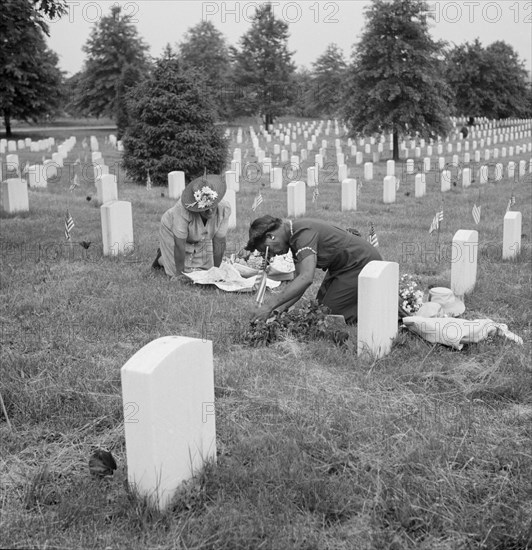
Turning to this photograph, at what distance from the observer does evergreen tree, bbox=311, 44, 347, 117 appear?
6444cm

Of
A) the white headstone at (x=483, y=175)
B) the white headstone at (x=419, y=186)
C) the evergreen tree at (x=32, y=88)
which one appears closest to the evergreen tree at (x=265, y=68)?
the evergreen tree at (x=32, y=88)

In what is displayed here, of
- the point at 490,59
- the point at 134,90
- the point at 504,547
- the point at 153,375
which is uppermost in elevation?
the point at 490,59

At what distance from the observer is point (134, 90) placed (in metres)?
19.7

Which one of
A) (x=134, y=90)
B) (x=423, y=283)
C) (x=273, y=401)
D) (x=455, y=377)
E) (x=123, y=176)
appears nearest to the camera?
(x=273, y=401)


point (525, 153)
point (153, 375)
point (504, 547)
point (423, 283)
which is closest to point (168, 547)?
point (153, 375)

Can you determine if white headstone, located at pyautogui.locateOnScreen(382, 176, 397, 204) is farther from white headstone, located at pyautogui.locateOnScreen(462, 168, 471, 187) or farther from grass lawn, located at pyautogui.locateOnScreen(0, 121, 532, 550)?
grass lawn, located at pyautogui.locateOnScreen(0, 121, 532, 550)

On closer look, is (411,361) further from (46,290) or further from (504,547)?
(46,290)

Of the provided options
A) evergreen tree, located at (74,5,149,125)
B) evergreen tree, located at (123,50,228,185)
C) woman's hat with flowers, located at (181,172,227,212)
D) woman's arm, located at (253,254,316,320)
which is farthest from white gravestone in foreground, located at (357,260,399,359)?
evergreen tree, located at (74,5,149,125)

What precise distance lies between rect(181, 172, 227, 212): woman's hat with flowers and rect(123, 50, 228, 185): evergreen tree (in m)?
10.4

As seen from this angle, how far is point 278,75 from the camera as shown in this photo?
56.8 meters

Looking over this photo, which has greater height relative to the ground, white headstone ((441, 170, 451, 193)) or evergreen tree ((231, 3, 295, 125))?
evergreen tree ((231, 3, 295, 125))

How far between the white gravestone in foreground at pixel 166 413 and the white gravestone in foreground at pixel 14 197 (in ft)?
33.9

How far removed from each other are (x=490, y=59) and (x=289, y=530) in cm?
6368

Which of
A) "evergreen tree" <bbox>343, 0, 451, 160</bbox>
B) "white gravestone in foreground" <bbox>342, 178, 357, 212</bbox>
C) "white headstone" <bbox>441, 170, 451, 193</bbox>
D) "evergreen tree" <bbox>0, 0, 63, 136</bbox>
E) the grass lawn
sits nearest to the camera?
the grass lawn
